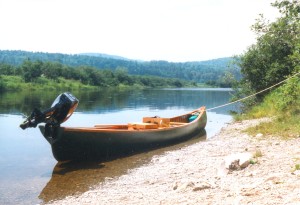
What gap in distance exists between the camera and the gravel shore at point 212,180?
718 centimetres

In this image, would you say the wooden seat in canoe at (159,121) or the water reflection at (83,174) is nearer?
the water reflection at (83,174)

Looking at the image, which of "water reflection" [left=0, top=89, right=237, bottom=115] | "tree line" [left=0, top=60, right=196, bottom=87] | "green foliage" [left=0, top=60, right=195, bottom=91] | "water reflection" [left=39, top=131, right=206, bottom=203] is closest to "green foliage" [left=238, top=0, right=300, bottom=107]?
"water reflection" [left=0, top=89, right=237, bottom=115]

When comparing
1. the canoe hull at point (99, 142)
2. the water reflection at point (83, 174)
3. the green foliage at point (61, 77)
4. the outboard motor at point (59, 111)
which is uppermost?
the green foliage at point (61, 77)

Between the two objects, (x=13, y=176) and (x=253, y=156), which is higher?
(x=253, y=156)

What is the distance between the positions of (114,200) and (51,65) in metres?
116

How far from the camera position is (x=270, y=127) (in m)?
17.0

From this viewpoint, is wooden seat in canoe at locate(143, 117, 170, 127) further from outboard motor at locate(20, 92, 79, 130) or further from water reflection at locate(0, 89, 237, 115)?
water reflection at locate(0, 89, 237, 115)

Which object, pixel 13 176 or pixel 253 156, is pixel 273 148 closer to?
pixel 253 156

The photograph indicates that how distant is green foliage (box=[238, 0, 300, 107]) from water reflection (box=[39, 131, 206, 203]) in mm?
13984

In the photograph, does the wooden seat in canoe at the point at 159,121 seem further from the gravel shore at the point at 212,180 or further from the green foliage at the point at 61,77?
the green foliage at the point at 61,77

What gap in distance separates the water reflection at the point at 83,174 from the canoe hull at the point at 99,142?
38 cm

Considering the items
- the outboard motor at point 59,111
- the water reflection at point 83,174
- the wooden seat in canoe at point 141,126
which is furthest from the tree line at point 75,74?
the outboard motor at point 59,111

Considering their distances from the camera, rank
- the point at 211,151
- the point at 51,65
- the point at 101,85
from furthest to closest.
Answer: the point at 101,85
the point at 51,65
the point at 211,151

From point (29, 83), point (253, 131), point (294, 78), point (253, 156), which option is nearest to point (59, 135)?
point (253, 156)
